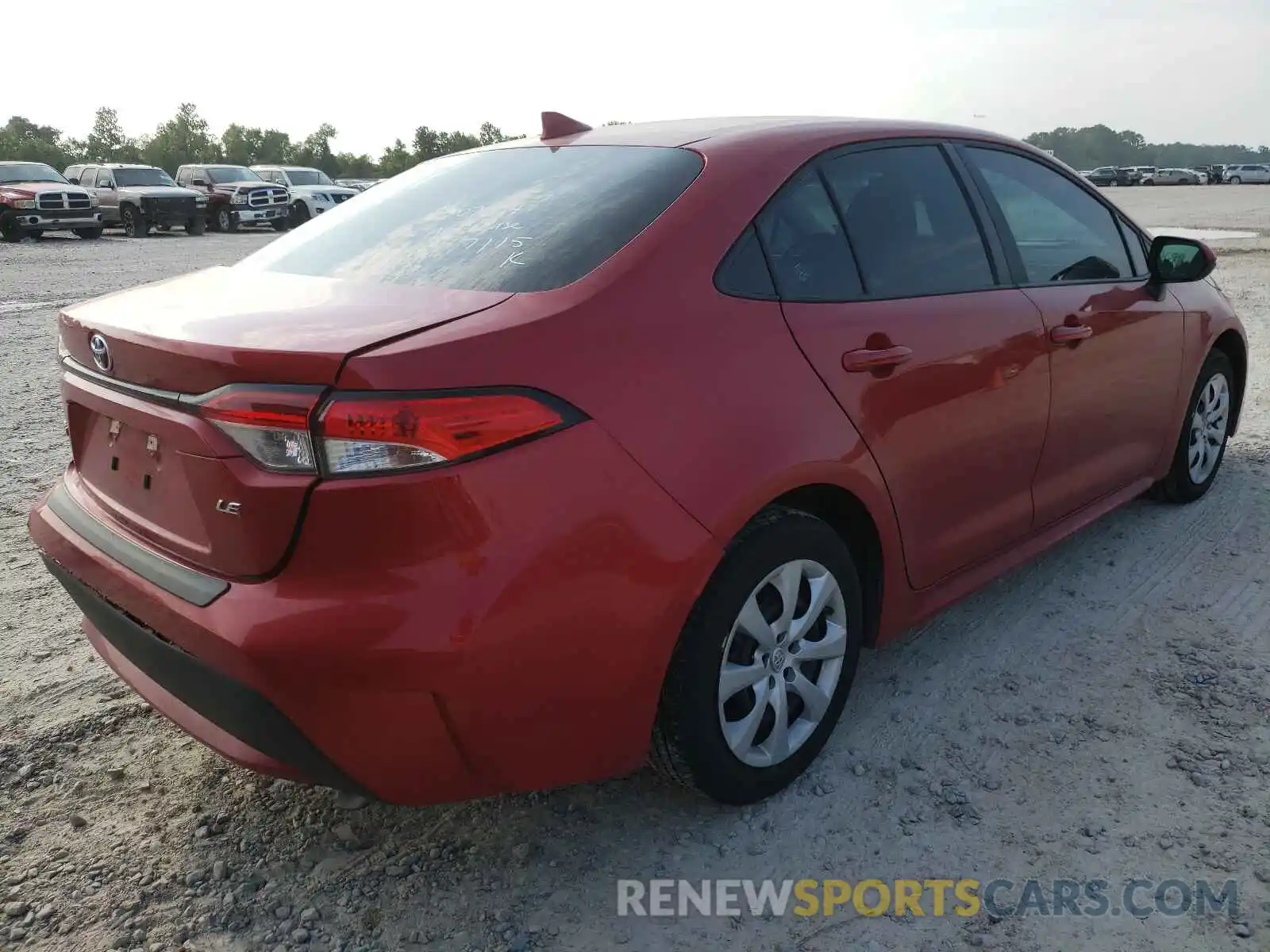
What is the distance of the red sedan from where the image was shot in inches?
75.4

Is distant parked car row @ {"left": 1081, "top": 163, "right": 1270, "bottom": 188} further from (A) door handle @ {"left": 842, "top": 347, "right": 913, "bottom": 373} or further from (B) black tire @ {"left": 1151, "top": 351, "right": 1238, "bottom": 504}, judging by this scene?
(A) door handle @ {"left": 842, "top": 347, "right": 913, "bottom": 373}

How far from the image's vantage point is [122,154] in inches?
2879

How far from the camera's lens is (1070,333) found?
3.41 meters

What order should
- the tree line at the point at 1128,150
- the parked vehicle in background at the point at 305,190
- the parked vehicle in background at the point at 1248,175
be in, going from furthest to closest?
the tree line at the point at 1128,150, the parked vehicle in background at the point at 1248,175, the parked vehicle in background at the point at 305,190

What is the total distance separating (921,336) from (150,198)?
87.7ft

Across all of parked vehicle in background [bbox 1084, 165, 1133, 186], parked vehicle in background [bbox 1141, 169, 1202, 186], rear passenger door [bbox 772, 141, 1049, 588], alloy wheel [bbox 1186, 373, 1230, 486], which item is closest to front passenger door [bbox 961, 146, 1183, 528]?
rear passenger door [bbox 772, 141, 1049, 588]

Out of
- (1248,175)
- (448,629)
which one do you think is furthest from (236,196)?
(1248,175)

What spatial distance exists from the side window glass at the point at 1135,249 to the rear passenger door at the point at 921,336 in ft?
3.28

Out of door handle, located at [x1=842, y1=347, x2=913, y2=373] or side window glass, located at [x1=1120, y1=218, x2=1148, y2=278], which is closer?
door handle, located at [x1=842, y1=347, x2=913, y2=373]

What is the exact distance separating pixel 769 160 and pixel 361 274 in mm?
1090

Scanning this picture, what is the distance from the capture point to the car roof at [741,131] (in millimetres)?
2758

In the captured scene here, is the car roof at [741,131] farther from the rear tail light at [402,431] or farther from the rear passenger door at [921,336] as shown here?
the rear tail light at [402,431]

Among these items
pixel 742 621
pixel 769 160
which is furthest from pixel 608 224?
pixel 742 621

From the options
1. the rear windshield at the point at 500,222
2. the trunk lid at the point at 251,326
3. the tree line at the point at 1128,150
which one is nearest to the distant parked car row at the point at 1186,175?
the tree line at the point at 1128,150
